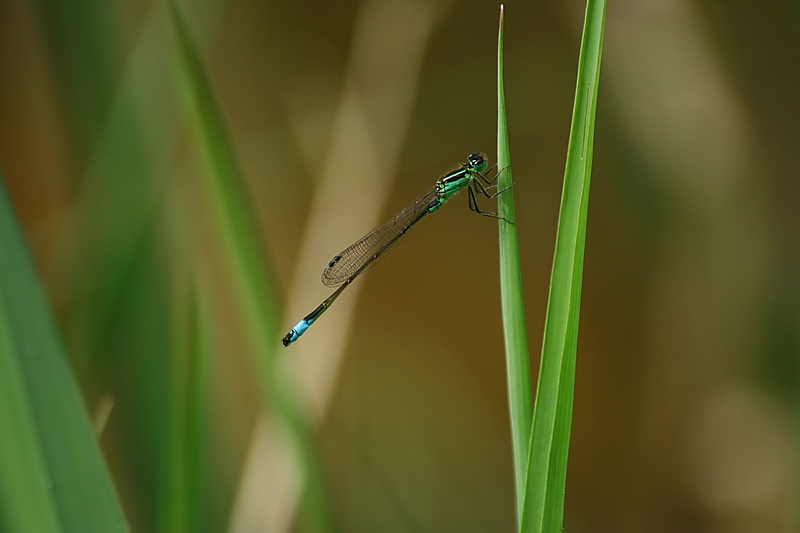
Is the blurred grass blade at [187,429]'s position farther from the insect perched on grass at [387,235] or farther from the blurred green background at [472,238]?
the insect perched on grass at [387,235]

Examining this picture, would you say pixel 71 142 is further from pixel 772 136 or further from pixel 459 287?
pixel 772 136

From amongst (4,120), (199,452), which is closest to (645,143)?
(199,452)

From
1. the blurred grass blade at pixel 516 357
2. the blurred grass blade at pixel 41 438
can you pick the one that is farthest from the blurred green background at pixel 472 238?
the blurred grass blade at pixel 516 357

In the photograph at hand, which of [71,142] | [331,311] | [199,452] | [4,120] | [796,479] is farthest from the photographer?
[4,120]

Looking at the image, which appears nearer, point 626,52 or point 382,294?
point 626,52

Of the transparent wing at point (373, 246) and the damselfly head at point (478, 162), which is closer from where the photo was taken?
the damselfly head at point (478, 162)

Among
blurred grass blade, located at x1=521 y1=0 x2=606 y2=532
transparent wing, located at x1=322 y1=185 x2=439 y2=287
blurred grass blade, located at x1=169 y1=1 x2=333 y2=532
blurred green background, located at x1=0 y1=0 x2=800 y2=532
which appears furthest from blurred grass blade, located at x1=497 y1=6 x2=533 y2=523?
transparent wing, located at x1=322 y1=185 x2=439 y2=287

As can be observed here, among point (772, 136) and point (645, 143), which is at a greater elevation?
point (645, 143)
